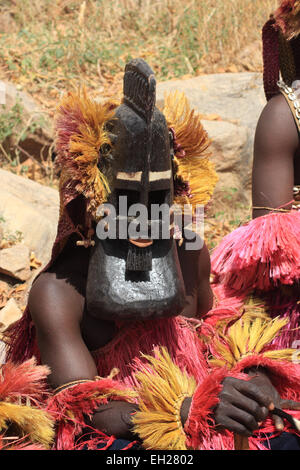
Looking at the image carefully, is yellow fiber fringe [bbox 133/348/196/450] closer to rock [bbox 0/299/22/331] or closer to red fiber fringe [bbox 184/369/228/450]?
red fiber fringe [bbox 184/369/228/450]

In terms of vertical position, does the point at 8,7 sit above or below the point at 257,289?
above

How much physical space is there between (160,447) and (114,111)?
38.7 inches

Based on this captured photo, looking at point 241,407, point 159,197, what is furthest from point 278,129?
point 241,407

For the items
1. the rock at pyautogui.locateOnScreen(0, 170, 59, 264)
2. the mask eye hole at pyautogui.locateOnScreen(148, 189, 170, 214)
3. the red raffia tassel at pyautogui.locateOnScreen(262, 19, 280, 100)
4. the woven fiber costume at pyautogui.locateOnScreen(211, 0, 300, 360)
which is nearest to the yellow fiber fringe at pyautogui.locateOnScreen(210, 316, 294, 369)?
the woven fiber costume at pyautogui.locateOnScreen(211, 0, 300, 360)

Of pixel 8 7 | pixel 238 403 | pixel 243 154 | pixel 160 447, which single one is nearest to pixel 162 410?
pixel 160 447

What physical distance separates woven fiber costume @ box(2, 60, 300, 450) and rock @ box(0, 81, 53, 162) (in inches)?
136

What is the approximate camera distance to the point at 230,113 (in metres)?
5.59

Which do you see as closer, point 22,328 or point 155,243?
point 155,243

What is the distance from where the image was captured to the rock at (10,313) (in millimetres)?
3336

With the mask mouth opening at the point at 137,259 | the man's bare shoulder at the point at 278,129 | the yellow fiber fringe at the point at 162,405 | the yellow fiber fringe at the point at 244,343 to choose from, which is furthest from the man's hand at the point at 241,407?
the man's bare shoulder at the point at 278,129

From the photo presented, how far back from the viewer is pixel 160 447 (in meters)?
1.92

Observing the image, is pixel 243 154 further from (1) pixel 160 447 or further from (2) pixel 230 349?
(1) pixel 160 447

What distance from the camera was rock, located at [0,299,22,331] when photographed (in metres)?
3.34

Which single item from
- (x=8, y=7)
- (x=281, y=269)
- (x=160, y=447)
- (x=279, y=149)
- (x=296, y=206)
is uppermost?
(x=8, y=7)
